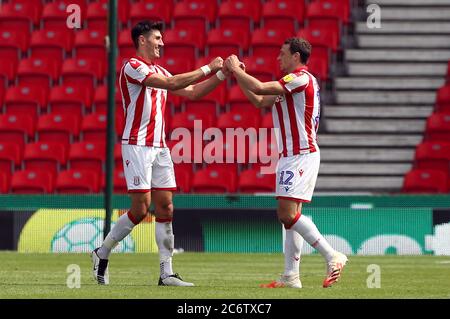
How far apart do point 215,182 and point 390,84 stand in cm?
405

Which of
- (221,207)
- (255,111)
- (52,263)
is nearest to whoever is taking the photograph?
(52,263)

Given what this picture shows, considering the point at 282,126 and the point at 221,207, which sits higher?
the point at 282,126

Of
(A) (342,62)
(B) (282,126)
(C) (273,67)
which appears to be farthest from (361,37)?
(B) (282,126)

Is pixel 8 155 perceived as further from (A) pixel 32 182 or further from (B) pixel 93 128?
(B) pixel 93 128

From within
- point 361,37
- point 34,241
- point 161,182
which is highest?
point 361,37

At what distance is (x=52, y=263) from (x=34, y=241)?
10.2ft

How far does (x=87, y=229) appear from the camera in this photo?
17.8 m

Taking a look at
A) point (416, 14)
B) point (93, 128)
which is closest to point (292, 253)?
point (93, 128)

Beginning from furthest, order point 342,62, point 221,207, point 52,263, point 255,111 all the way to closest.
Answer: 1. point 342,62
2. point 255,111
3. point 221,207
4. point 52,263

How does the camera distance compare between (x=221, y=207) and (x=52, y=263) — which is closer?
(x=52, y=263)

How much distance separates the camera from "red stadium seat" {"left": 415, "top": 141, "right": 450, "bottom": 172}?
65.9 ft

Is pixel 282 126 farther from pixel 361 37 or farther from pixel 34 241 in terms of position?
pixel 361 37

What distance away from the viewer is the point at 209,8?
23391 millimetres

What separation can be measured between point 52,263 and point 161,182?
13.6 feet
